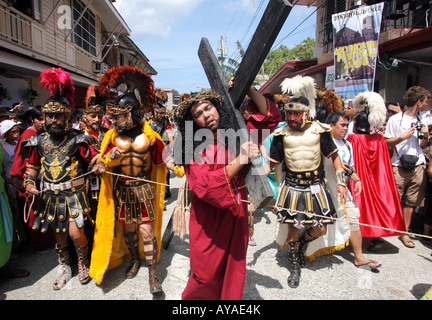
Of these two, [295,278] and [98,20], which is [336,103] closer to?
[295,278]

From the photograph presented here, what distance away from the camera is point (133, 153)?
299 centimetres

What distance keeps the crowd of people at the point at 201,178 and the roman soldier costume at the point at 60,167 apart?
1 cm

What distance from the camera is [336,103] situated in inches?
177

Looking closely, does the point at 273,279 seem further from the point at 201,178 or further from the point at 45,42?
the point at 45,42

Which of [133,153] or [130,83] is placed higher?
[130,83]

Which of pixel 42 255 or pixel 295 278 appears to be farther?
pixel 42 255

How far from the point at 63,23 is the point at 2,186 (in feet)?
33.0

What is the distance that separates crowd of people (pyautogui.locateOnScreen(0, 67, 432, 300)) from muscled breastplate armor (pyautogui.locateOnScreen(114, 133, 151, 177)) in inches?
0.4

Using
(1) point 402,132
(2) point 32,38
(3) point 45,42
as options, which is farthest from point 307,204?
(3) point 45,42

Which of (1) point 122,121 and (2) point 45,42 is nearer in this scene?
(1) point 122,121

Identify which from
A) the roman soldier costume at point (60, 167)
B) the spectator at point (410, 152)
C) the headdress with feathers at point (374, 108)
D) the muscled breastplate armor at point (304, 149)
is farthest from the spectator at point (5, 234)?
the spectator at point (410, 152)

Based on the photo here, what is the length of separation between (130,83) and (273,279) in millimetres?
2864
